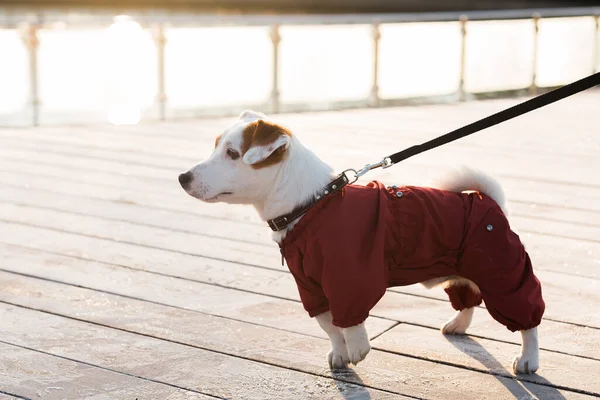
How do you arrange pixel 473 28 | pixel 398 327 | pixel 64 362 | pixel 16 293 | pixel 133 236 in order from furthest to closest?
pixel 473 28
pixel 133 236
pixel 16 293
pixel 398 327
pixel 64 362

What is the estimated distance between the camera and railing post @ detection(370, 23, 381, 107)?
8.71 meters

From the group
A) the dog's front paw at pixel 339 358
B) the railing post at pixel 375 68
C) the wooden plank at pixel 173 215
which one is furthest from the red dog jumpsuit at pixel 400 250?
the railing post at pixel 375 68

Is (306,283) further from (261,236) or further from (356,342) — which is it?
(261,236)

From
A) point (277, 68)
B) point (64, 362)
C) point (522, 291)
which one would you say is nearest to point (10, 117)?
point (277, 68)

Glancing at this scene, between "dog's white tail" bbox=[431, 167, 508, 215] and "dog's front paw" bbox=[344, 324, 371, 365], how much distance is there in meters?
0.53

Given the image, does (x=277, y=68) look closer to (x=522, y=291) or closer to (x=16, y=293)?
(x=16, y=293)

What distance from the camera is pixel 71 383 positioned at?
2768 millimetres

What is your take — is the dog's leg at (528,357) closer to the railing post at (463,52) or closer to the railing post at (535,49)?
the railing post at (463,52)

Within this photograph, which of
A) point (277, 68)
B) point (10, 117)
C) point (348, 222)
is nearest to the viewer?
point (348, 222)

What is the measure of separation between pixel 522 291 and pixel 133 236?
6.74ft

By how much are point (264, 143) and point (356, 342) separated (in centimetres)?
61

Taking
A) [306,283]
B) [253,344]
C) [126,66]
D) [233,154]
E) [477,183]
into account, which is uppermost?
[233,154]

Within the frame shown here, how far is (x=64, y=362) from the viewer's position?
9.59ft

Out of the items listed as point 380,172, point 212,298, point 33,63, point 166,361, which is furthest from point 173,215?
point 33,63
